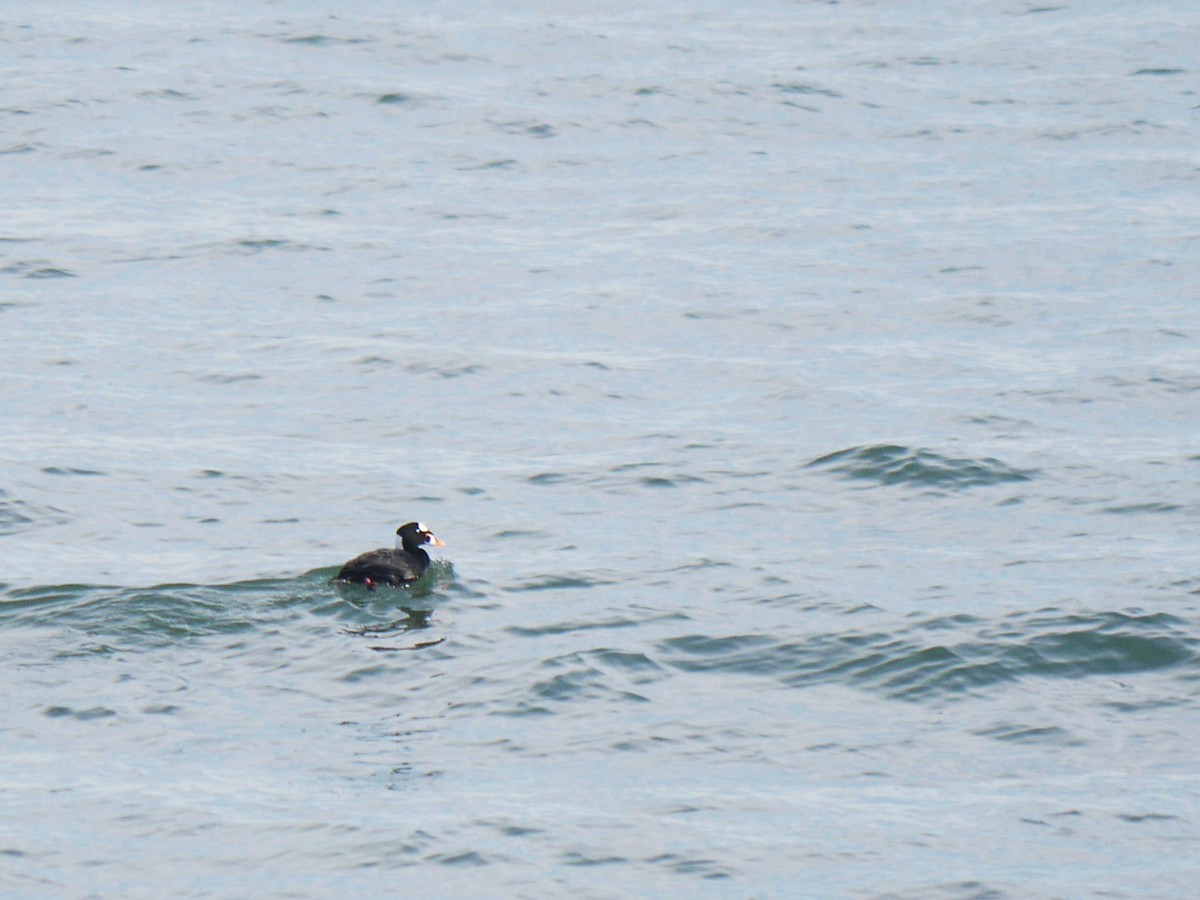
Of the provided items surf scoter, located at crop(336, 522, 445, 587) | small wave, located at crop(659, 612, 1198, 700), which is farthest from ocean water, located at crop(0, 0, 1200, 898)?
surf scoter, located at crop(336, 522, 445, 587)

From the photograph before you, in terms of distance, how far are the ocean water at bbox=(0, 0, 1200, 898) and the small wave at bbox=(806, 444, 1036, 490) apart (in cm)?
7

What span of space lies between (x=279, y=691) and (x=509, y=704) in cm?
159

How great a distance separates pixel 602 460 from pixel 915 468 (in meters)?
3.12

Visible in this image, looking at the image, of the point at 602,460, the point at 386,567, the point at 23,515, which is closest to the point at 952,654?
the point at 386,567

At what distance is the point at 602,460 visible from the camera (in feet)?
65.6

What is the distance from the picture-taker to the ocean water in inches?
480

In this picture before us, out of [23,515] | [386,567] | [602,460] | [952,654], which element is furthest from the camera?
[602,460]

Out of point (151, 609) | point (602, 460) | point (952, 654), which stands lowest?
point (952, 654)

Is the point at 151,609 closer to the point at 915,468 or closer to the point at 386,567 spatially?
the point at 386,567

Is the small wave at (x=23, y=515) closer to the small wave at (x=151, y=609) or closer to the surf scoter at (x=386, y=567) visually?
the small wave at (x=151, y=609)

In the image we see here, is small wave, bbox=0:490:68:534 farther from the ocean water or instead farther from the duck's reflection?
the duck's reflection

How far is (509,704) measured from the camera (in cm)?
1370

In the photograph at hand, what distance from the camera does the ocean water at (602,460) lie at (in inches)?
480

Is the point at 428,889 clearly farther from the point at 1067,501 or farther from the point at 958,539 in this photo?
the point at 1067,501
